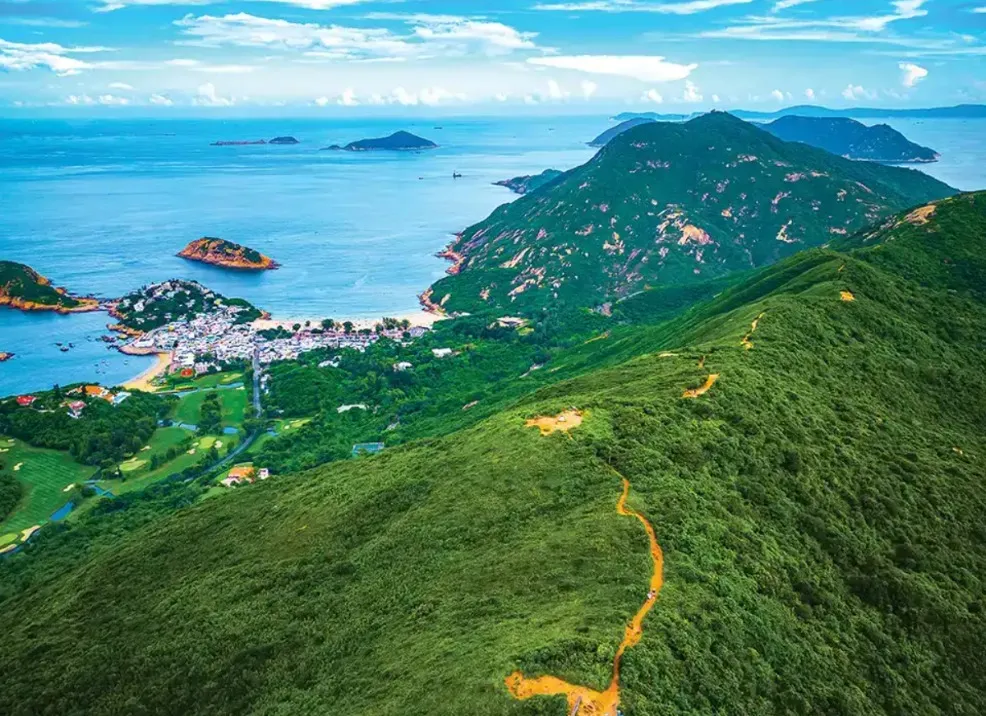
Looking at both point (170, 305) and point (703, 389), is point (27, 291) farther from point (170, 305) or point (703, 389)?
point (703, 389)

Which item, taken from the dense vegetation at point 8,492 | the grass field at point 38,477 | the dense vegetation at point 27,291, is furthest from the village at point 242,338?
the dense vegetation at point 8,492

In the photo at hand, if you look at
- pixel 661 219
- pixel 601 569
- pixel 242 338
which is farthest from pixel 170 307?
pixel 601 569

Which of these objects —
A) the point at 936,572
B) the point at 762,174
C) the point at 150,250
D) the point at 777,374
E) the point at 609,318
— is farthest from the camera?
the point at 150,250

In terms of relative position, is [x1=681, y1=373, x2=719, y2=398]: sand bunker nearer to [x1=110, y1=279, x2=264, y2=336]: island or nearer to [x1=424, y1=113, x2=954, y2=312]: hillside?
[x1=424, y1=113, x2=954, y2=312]: hillside

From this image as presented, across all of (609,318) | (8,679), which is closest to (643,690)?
(8,679)

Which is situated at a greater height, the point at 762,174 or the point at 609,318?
the point at 762,174

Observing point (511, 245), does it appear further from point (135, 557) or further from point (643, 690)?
point (643, 690)

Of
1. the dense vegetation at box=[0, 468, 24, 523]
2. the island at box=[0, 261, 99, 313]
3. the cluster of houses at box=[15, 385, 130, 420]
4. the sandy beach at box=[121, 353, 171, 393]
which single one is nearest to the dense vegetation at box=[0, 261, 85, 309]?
the island at box=[0, 261, 99, 313]
